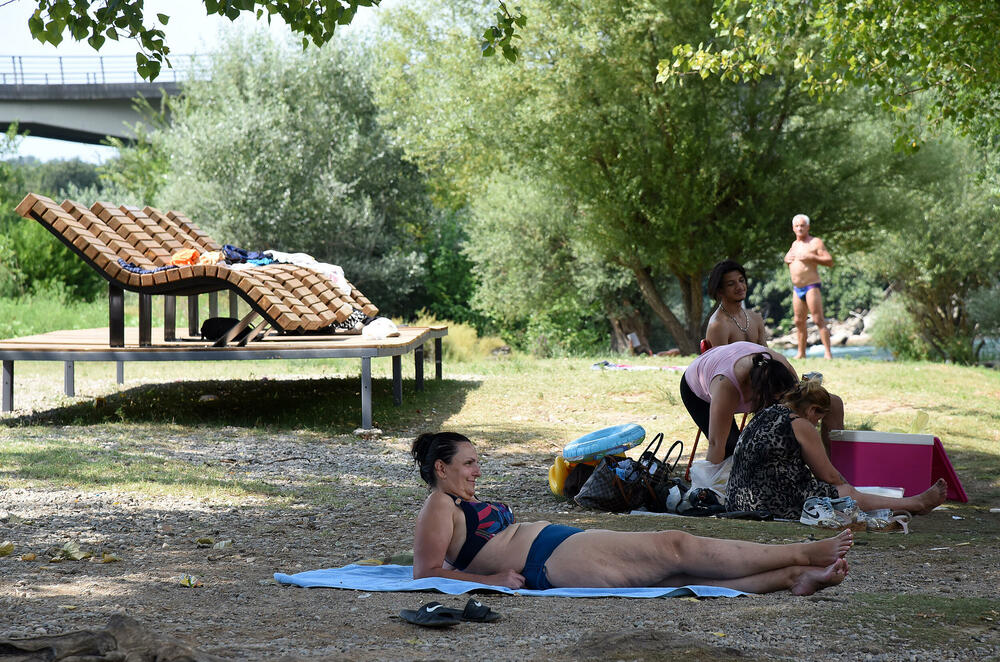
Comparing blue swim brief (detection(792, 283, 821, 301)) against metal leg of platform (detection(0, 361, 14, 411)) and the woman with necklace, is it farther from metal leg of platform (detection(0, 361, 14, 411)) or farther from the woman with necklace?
metal leg of platform (detection(0, 361, 14, 411))

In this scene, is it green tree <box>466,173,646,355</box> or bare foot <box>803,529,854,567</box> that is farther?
green tree <box>466,173,646,355</box>

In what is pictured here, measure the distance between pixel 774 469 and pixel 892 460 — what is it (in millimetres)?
1090

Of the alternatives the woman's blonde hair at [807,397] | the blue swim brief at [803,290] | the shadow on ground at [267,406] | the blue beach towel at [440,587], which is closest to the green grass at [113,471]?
the shadow on ground at [267,406]

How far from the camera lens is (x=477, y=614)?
3404 mm

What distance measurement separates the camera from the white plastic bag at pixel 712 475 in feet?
20.8

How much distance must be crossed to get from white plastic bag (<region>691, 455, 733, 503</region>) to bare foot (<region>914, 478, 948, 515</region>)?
1.14 m

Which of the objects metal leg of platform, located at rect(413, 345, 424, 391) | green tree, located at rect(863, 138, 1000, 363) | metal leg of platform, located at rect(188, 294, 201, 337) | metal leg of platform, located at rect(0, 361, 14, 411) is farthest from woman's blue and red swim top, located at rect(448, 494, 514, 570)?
green tree, located at rect(863, 138, 1000, 363)

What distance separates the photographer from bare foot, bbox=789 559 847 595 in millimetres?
3750

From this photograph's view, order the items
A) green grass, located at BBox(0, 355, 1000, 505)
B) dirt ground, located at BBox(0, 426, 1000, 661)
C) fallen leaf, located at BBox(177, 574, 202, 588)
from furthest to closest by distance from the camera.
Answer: green grass, located at BBox(0, 355, 1000, 505)
fallen leaf, located at BBox(177, 574, 202, 588)
dirt ground, located at BBox(0, 426, 1000, 661)

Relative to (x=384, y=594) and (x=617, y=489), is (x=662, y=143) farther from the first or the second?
(x=384, y=594)

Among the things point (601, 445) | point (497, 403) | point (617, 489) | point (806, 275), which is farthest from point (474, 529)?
point (806, 275)

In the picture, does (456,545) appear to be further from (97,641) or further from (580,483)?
(580,483)

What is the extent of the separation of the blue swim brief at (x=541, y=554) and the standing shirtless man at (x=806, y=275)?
1092cm

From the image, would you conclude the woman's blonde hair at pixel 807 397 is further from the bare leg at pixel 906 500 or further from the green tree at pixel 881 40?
the green tree at pixel 881 40
